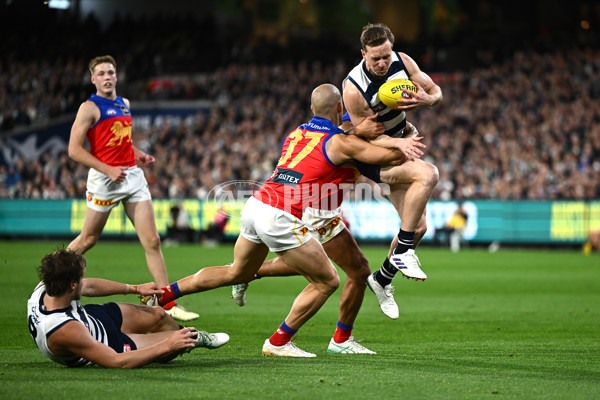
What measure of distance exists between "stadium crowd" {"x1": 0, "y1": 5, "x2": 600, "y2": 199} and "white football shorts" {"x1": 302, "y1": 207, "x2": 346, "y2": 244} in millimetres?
19729

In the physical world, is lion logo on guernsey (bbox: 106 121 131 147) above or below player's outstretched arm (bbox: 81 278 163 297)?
above

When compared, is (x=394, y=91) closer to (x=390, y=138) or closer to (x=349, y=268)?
(x=390, y=138)

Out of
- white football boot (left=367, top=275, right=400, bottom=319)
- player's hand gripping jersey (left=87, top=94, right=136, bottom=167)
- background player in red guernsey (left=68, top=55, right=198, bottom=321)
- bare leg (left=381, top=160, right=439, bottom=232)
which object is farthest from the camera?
player's hand gripping jersey (left=87, top=94, right=136, bottom=167)

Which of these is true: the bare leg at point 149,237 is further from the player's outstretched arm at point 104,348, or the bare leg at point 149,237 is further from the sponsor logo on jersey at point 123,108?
the player's outstretched arm at point 104,348

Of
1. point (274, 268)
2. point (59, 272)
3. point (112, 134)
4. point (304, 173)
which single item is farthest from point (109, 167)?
point (59, 272)

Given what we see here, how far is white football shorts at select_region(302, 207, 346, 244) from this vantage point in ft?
27.5

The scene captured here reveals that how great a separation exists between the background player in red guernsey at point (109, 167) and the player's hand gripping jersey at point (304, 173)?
9.37 ft

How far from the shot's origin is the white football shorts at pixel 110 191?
416 inches

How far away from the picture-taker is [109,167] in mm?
10227

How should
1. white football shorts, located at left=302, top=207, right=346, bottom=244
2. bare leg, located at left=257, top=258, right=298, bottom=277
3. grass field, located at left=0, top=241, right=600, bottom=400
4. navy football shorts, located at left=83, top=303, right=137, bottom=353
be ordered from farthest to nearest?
1. bare leg, located at left=257, top=258, right=298, bottom=277
2. white football shorts, located at left=302, top=207, right=346, bottom=244
3. navy football shorts, located at left=83, top=303, right=137, bottom=353
4. grass field, located at left=0, top=241, right=600, bottom=400

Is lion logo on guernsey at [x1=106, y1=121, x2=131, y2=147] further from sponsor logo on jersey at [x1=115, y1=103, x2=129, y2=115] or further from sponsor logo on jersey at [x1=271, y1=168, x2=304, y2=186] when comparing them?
sponsor logo on jersey at [x1=271, y1=168, x2=304, y2=186]

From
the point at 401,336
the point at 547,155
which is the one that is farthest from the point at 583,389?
the point at 547,155

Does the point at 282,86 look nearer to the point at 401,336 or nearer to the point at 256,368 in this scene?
the point at 401,336

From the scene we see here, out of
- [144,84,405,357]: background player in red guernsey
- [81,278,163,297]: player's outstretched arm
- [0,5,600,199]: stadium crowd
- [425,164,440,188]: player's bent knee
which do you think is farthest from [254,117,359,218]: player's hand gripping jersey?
[0,5,600,199]: stadium crowd
